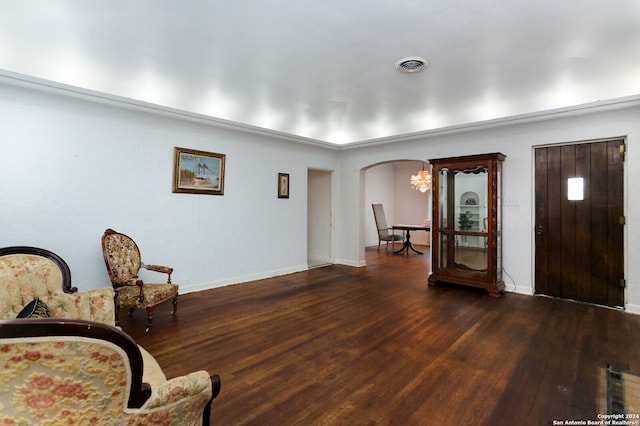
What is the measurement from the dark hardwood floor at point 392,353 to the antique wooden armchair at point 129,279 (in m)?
0.27

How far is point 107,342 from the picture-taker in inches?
41.9

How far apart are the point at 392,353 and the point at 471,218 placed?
3.08 m

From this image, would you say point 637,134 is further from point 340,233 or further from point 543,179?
point 340,233

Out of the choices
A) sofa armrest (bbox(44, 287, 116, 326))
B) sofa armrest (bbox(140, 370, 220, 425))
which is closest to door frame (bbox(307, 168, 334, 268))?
sofa armrest (bbox(44, 287, 116, 326))

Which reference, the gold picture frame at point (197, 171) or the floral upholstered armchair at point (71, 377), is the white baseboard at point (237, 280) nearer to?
the gold picture frame at point (197, 171)

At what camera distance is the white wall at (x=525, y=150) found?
3992 mm

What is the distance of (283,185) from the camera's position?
6.09 meters

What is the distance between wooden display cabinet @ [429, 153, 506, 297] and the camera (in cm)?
474

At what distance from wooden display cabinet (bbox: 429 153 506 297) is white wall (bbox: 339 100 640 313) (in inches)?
8.4

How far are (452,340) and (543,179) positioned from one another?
317 cm

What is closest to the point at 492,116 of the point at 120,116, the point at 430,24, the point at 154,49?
the point at 430,24

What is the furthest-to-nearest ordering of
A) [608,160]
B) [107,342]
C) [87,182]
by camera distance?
1. [608,160]
2. [87,182]
3. [107,342]

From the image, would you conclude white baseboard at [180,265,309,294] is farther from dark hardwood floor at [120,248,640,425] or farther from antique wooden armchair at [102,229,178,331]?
antique wooden armchair at [102,229,178,331]

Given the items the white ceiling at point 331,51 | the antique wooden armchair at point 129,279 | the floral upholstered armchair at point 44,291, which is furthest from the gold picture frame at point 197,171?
the floral upholstered armchair at point 44,291
